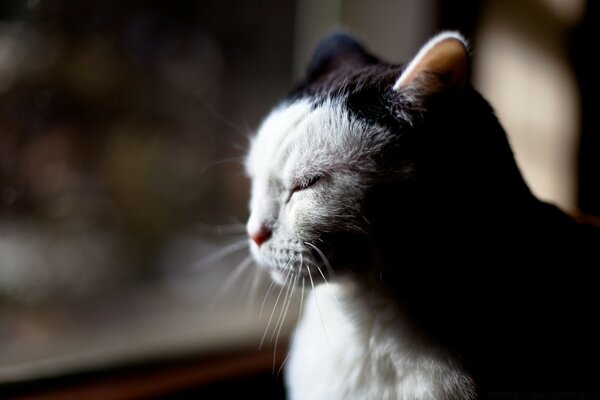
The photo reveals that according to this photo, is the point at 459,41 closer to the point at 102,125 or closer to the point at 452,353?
the point at 452,353

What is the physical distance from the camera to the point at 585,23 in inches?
72.1

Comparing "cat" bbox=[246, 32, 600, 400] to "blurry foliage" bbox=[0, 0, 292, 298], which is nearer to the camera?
"cat" bbox=[246, 32, 600, 400]

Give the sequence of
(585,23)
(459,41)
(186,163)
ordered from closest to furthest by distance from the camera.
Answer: (459,41) → (186,163) → (585,23)

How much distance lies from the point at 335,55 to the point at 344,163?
0.25m

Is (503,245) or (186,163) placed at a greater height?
(503,245)

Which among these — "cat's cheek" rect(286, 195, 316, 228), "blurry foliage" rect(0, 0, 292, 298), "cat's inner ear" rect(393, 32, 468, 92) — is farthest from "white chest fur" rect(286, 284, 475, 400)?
"blurry foliage" rect(0, 0, 292, 298)

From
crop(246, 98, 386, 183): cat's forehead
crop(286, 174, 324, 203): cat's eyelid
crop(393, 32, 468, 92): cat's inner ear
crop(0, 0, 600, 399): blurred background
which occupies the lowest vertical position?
crop(0, 0, 600, 399): blurred background

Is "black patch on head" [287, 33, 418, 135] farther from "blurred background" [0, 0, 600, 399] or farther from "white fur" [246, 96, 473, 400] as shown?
"blurred background" [0, 0, 600, 399]

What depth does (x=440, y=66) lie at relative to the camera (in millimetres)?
496

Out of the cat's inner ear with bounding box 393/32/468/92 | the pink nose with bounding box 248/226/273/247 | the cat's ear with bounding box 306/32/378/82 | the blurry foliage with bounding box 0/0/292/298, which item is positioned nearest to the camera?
the cat's inner ear with bounding box 393/32/468/92

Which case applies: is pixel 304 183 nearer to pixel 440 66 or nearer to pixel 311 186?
pixel 311 186

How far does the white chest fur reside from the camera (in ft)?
1.87

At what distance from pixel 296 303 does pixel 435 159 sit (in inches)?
29.4

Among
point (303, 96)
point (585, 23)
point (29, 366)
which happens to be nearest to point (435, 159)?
point (303, 96)
